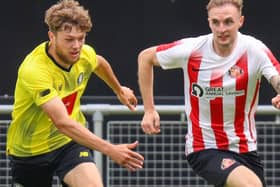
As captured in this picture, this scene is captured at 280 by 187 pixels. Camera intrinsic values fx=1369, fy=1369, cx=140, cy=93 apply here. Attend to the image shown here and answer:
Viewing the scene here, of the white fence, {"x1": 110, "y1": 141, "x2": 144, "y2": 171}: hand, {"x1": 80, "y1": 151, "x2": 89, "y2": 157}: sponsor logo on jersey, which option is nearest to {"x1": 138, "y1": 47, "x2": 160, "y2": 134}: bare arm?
{"x1": 80, "y1": 151, "x2": 89, "y2": 157}: sponsor logo on jersey

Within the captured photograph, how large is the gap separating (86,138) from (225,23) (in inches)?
46.2

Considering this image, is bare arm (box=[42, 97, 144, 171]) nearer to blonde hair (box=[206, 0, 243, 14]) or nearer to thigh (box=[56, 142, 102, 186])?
thigh (box=[56, 142, 102, 186])

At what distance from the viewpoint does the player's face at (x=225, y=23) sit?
8617 mm

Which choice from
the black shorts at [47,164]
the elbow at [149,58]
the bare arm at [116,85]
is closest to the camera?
the black shorts at [47,164]

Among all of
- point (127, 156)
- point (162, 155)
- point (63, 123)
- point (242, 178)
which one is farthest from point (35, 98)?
point (162, 155)

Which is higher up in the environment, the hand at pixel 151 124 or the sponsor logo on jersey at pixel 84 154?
the hand at pixel 151 124

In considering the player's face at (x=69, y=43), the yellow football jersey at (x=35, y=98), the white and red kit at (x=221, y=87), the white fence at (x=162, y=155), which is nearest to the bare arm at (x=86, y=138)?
the yellow football jersey at (x=35, y=98)

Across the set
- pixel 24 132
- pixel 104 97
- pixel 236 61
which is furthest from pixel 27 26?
pixel 236 61

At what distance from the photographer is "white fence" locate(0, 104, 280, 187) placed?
34.7ft

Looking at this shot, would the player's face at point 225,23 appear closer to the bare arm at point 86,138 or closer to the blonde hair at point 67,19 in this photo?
the blonde hair at point 67,19

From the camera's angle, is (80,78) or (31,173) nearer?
(80,78)

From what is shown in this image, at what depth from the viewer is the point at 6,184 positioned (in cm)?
1070

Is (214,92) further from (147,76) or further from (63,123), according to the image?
(63,123)

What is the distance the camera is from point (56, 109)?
843 centimetres
